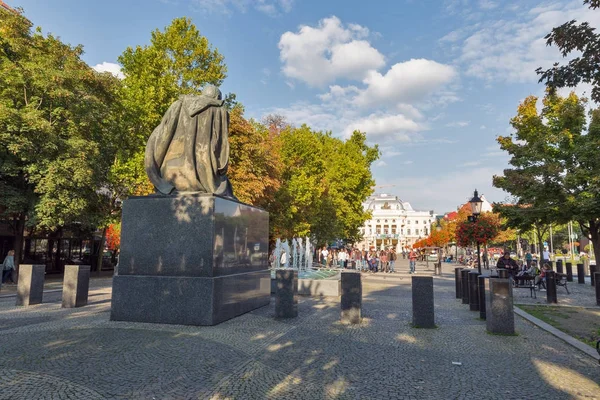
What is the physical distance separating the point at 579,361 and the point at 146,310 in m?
7.36

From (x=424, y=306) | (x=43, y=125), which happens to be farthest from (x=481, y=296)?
(x=43, y=125)

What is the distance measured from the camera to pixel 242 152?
70.9 ft

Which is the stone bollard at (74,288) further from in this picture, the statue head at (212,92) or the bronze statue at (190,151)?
the statue head at (212,92)

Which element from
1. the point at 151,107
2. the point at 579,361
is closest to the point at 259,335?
the point at 579,361

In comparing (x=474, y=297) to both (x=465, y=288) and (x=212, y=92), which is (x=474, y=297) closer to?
(x=465, y=288)

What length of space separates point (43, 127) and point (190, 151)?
12.2m

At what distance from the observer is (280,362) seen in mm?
5352

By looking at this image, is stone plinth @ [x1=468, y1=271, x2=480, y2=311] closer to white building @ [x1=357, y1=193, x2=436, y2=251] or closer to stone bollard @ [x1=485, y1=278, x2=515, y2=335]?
stone bollard @ [x1=485, y1=278, x2=515, y2=335]

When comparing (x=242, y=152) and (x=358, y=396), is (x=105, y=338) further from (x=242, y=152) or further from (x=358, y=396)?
(x=242, y=152)

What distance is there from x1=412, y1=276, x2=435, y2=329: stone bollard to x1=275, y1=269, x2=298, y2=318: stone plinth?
8.67 ft

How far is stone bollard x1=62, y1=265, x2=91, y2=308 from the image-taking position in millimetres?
10023

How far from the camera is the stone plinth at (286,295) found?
8.59 m

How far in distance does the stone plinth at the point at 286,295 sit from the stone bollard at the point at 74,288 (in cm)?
548

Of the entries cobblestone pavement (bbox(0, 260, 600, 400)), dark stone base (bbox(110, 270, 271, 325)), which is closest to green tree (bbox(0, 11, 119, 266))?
cobblestone pavement (bbox(0, 260, 600, 400))
